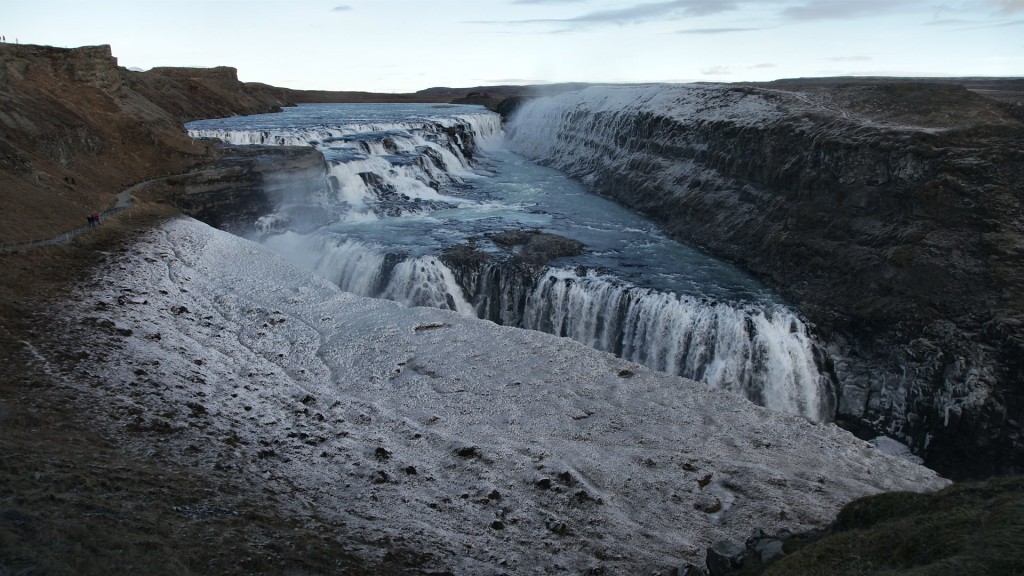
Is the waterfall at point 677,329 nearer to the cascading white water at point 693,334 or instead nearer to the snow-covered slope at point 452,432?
the cascading white water at point 693,334

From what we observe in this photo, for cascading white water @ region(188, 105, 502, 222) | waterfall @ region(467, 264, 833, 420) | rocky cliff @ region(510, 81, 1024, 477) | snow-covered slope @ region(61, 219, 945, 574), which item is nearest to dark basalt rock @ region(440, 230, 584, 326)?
waterfall @ region(467, 264, 833, 420)

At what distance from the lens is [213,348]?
17531 mm

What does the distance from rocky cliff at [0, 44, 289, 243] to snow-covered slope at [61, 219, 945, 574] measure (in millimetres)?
5496

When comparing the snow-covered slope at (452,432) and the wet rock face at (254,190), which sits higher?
the wet rock face at (254,190)

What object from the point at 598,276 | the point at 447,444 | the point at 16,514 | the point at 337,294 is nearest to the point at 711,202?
the point at 598,276

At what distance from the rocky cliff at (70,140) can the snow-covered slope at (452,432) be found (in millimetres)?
5496

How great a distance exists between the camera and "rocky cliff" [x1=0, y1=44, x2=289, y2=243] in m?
A: 24.5

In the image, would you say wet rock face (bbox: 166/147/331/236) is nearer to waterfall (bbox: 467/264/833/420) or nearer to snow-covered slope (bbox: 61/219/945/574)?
snow-covered slope (bbox: 61/219/945/574)

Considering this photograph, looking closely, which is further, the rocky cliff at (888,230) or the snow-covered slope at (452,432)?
the rocky cliff at (888,230)

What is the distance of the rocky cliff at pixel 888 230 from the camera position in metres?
18.5

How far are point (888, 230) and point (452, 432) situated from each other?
57.8ft

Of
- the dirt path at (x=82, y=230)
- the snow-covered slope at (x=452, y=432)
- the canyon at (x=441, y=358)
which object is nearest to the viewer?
the canyon at (x=441, y=358)

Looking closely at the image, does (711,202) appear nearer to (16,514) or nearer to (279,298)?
(279,298)

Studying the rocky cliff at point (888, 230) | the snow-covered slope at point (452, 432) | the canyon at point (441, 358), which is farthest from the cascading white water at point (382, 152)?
the snow-covered slope at point (452, 432)
